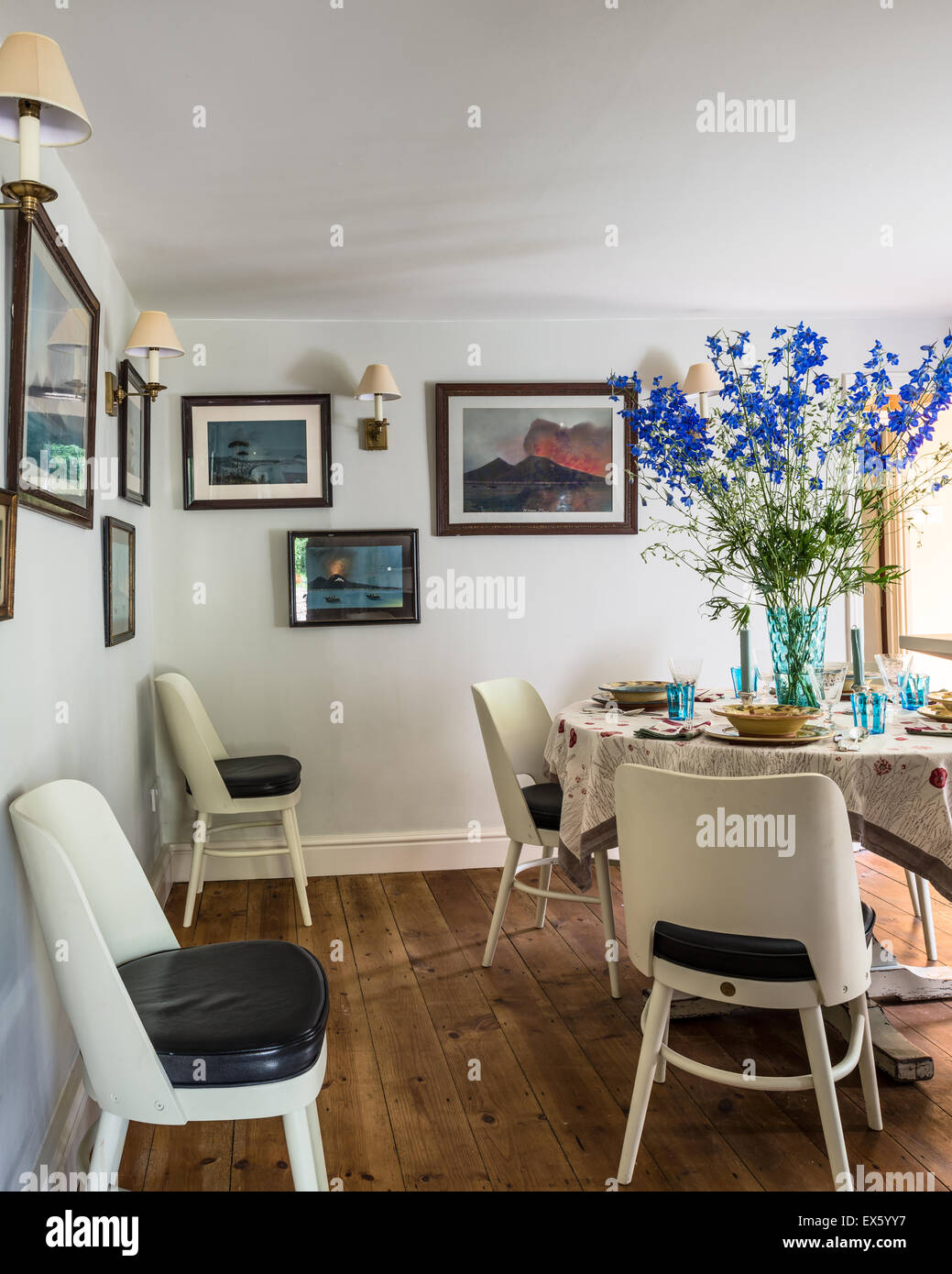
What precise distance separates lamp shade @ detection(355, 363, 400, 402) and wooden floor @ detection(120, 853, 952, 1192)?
2.13m

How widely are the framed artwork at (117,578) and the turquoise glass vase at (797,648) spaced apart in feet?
6.51

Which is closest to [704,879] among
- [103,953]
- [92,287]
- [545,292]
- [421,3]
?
[103,953]

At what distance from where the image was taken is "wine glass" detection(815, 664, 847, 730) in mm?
2510

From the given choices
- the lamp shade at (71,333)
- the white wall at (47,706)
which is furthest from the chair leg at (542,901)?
the lamp shade at (71,333)

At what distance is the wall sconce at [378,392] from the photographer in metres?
3.91

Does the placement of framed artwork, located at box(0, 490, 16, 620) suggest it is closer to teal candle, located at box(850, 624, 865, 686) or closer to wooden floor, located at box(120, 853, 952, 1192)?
wooden floor, located at box(120, 853, 952, 1192)

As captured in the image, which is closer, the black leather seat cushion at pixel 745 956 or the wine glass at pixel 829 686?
the black leather seat cushion at pixel 745 956

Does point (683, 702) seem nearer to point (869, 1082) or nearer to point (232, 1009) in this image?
point (869, 1082)

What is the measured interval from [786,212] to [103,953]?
9.44 feet

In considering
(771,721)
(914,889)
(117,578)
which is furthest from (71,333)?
(914,889)

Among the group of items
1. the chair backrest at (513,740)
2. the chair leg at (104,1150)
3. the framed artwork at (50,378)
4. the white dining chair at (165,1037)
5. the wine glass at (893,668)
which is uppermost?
the framed artwork at (50,378)

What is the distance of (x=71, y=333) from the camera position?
2.37 meters

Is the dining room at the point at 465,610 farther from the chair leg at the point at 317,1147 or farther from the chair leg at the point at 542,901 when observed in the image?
the chair leg at the point at 317,1147

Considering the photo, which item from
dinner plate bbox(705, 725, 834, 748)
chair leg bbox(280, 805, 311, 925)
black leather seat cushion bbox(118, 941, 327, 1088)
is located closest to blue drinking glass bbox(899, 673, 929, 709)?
dinner plate bbox(705, 725, 834, 748)
